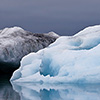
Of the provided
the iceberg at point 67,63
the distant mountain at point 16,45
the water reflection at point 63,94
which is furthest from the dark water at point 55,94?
the distant mountain at point 16,45

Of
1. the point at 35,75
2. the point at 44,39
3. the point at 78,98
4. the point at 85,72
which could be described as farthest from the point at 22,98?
the point at 44,39

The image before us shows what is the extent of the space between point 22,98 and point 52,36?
12.4 metres

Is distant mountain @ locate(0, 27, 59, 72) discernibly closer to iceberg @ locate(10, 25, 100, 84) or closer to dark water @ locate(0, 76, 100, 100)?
iceberg @ locate(10, 25, 100, 84)

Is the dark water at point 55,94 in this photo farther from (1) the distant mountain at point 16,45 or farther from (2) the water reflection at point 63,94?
(1) the distant mountain at point 16,45

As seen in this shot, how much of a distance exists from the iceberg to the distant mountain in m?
4.31

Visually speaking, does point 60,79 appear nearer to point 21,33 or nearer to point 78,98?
point 78,98

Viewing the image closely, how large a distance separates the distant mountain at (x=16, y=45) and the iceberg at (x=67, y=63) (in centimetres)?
431

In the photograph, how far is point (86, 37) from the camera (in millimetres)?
9797

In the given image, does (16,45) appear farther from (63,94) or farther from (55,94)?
(63,94)

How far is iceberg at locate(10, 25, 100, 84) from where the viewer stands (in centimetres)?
848

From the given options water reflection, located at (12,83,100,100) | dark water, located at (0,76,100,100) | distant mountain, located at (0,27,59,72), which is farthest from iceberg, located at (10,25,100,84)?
distant mountain, located at (0,27,59,72)

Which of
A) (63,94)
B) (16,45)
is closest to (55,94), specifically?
(63,94)

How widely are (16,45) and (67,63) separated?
708 cm

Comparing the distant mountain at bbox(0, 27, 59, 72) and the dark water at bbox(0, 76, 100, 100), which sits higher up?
the dark water at bbox(0, 76, 100, 100)
